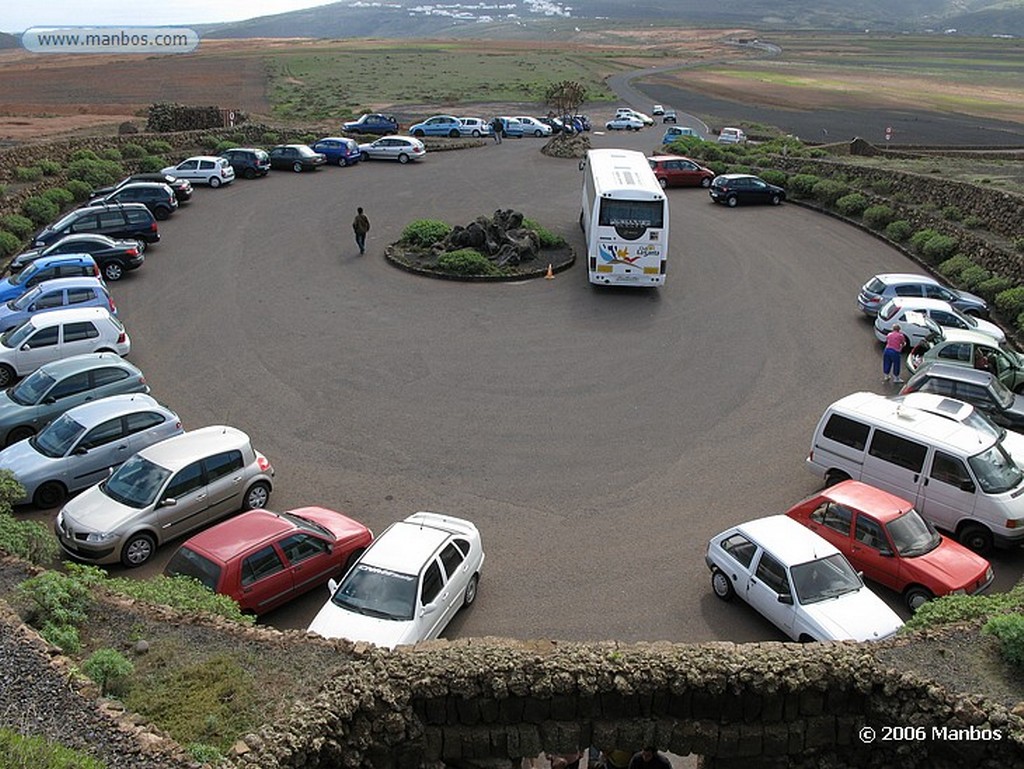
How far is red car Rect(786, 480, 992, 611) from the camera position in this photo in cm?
1295

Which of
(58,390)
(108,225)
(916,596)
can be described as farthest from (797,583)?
(108,225)

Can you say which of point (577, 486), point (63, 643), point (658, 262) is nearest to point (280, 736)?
point (63, 643)

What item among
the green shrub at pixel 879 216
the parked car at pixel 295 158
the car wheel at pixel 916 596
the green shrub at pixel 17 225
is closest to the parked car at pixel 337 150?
the parked car at pixel 295 158

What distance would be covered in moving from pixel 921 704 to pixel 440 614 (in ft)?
20.0

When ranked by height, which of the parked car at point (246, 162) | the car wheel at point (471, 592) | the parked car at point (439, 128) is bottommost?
the parked car at point (439, 128)

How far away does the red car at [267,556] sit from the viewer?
12.6 meters

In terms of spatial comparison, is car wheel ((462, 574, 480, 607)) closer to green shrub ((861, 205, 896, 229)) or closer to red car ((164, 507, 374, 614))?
red car ((164, 507, 374, 614))

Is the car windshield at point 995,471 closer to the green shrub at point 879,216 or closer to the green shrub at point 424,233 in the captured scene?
the green shrub at point 424,233

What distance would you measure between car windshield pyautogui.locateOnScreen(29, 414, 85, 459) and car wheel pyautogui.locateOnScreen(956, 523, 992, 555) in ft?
50.1

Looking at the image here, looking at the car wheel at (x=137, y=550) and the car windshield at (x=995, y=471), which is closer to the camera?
the car wheel at (x=137, y=550)

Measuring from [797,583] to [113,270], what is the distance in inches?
909

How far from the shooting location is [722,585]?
43.9 feet

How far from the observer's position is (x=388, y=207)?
120 feet

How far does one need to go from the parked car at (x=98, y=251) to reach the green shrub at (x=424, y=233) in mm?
8726
